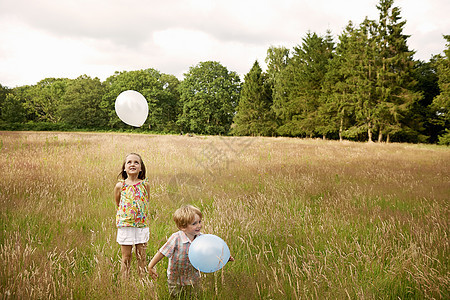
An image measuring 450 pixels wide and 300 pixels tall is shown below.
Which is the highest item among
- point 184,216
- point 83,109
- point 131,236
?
point 83,109

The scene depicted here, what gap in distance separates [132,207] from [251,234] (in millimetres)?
1587

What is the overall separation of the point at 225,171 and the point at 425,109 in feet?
120

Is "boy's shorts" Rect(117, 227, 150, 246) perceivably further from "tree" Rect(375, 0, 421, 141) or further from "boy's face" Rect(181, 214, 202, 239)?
"tree" Rect(375, 0, 421, 141)

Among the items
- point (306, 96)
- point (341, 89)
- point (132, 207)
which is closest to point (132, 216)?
point (132, 207)

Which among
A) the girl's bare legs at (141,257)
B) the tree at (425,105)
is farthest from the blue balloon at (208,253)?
the tree at (425,105)

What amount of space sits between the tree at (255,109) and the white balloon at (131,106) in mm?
38666

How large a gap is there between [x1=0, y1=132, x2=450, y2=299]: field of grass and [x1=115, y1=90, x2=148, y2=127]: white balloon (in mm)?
1662

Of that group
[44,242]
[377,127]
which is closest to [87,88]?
[377,127]

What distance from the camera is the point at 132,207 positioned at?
2.65m

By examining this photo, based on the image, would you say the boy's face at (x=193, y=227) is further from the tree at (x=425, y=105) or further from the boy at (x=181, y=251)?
the tree at (x=425, y=105)

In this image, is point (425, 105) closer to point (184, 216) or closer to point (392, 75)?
point (392, 75)

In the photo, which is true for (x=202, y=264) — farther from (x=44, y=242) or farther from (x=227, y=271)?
(x=44, y=242)

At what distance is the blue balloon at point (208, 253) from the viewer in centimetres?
172

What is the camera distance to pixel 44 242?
3.00 meters
